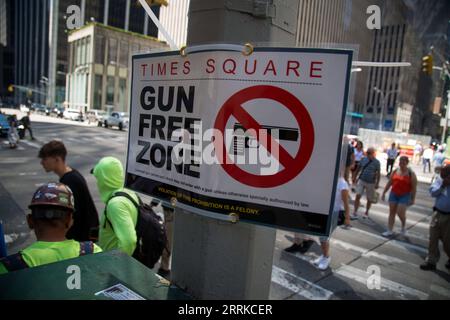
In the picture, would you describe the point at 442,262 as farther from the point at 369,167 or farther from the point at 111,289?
the point at 111,289

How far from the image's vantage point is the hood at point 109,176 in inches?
120

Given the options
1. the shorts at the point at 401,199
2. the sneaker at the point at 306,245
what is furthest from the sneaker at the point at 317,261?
the shorts at the point at 401,199

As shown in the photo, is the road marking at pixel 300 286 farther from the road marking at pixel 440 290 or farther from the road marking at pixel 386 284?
the road marking at pixel 440 290

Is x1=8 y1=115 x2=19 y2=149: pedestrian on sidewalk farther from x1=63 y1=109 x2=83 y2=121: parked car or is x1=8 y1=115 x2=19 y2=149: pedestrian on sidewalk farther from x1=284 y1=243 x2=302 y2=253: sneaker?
x1=63 y1=109 x2=83 y2=121: parked car

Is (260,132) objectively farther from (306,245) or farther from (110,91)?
(110,91)

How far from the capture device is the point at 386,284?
490 cm

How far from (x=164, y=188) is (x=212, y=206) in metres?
0.32

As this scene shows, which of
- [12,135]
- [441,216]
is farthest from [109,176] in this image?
[12,135]

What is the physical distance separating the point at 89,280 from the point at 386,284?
4.79 meters

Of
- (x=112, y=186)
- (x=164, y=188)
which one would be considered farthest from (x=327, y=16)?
(x=112, y=186)

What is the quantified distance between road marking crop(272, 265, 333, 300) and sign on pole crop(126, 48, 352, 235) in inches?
130

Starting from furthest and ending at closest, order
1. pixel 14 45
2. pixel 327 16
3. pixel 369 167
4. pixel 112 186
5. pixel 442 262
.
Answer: pixel 14 45 < pixel 369 167 < pixel 442 262 < pixel 112 186 < pixel 327 16

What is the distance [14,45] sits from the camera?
350ft

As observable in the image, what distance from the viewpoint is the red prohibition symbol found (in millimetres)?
1341
